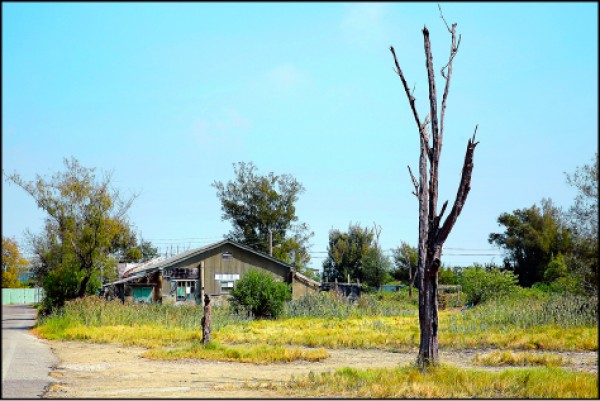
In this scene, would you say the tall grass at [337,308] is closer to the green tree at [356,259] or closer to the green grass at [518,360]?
the green grass at [518,360]

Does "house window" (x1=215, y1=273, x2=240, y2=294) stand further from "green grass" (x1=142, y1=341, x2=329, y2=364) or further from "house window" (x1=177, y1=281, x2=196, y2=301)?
"green grass" (x1=142, y1=341, x2=329, y2=364)

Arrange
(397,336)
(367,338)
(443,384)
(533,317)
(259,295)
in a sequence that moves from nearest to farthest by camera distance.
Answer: (443,384) < (367,338) < (397,336) < (533,317) < (259,295)

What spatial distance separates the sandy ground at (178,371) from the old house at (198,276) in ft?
65.3

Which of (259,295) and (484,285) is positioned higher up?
(484,285)

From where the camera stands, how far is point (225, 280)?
156 ft

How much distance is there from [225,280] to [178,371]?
1154 inches

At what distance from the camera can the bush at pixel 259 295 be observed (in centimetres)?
3678

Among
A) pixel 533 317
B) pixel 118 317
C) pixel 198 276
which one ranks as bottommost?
pixel 533 317

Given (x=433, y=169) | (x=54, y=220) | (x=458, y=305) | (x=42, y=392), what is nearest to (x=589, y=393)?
(x=433, y=169)

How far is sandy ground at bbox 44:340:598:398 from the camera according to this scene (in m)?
14.2

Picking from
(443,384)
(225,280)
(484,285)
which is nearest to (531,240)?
(484,285)

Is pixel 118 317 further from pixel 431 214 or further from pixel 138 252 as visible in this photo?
pixel 138 252

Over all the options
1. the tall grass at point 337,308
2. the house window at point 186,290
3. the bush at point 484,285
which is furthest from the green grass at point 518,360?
the house window at point 186,290

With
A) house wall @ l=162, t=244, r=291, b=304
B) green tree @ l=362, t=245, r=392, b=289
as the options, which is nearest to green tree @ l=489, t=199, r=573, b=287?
green tree @ l=362, t=245, r=392, b=289
